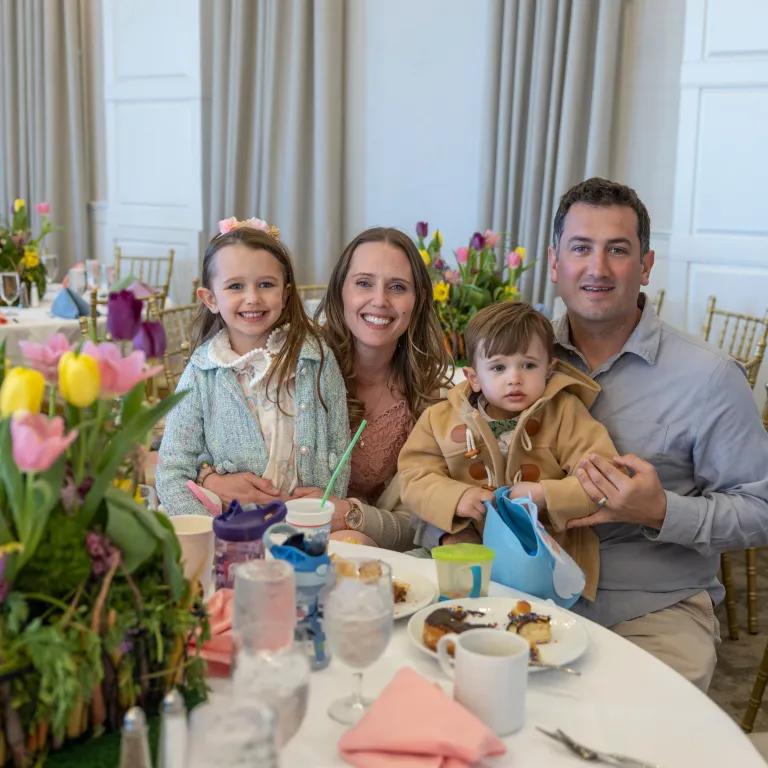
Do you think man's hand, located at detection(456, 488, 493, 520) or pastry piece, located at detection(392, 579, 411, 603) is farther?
man's hand, located at detection(456, 488, 493, 520)

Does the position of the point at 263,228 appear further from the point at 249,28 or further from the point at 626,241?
the point at 249,28

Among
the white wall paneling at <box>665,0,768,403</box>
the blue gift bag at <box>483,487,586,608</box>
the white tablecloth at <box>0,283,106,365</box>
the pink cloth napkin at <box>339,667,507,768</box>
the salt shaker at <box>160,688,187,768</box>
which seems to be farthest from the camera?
the white wall paneling at <box>665,0,768,403</box>

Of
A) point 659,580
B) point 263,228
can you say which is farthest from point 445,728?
point 263,228

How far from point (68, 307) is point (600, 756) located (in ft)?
11.6

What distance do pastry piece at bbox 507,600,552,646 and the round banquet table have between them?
6cm

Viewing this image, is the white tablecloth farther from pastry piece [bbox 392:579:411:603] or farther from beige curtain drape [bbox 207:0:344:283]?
pastry piece [bbox 392:579:411:603]

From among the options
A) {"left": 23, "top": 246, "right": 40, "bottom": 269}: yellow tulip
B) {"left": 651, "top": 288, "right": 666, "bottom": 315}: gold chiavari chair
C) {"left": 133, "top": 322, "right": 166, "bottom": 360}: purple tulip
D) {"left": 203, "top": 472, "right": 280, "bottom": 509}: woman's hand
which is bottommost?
{"left": 203, "top": 472, "right": 280, "bottom": 509}: woman's hand

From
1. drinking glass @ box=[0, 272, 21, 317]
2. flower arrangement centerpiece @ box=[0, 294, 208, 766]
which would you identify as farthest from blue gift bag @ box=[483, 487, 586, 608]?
drinking glass @ box=[0, 272, 21, 317]

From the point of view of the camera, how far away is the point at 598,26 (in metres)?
4.46

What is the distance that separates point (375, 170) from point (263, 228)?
3207 millimetres

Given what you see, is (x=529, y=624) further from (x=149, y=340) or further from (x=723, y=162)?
(x=723, y=162)

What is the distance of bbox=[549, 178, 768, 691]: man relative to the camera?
67.5 inches

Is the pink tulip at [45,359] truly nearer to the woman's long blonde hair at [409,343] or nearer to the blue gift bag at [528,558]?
the blue gift bag at [528,558]

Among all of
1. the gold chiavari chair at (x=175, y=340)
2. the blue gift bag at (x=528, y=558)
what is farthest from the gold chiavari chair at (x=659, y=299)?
the blue gift bag at (x=528, y=558)
